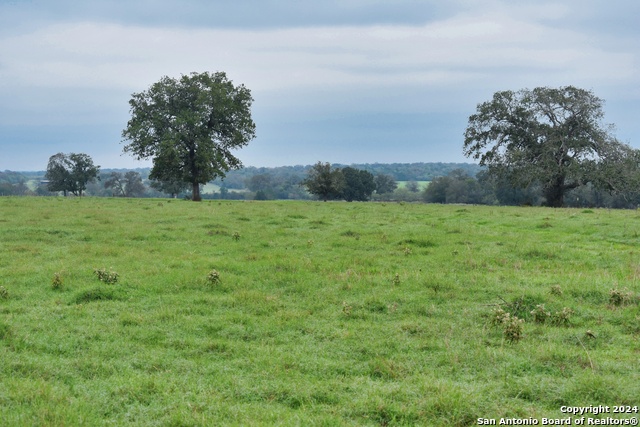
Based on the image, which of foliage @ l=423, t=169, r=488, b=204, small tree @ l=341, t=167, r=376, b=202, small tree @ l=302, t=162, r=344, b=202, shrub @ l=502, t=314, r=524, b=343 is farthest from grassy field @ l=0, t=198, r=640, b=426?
foliage @ l=423, t=169, r=488, b=204

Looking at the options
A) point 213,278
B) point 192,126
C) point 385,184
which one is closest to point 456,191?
point 385,184

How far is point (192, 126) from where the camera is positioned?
1975 inches

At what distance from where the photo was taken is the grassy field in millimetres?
5777

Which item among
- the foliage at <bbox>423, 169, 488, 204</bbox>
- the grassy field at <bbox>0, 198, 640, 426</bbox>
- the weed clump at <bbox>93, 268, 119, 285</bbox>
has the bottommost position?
the grassy field at <bbox>0, 198, 640, 426</bbox>

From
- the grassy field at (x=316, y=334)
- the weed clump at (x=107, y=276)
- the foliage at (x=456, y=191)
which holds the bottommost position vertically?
the grassy field at (x=316, y=334)

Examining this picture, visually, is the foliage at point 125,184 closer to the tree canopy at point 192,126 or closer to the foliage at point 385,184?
the foliage at point 385,184

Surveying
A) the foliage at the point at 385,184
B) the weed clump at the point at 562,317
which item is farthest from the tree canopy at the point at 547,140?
the foliage at the point at 385,184

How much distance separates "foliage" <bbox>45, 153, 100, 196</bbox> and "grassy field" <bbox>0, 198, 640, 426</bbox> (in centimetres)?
8799

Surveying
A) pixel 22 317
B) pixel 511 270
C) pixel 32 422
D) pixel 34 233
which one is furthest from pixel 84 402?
pixel 34 233

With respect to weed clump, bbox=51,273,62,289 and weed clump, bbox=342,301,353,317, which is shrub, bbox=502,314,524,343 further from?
weed clump, bbox=51,273,62,289

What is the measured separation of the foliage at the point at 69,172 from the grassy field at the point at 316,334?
88.0m

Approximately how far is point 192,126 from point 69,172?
59069mm

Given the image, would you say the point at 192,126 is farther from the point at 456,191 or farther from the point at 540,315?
the point at 456,191

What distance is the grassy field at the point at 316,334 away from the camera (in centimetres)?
578
